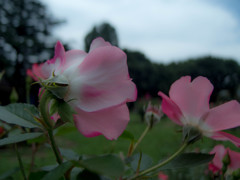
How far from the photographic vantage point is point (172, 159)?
0.19 m

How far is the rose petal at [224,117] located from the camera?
0.59ft

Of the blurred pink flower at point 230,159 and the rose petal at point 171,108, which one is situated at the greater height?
the rose petal at point 171,108

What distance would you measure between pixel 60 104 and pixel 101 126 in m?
0.03

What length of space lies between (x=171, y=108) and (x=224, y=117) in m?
0.04

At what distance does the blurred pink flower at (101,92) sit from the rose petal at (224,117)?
0.07m

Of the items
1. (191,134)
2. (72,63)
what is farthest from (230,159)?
(72,63)

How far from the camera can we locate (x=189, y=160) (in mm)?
184

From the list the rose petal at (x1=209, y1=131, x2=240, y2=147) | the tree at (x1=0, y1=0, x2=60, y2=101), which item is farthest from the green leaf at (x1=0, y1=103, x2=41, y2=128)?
the tree at (x1=0, y1=0, x2=60, y2=101)

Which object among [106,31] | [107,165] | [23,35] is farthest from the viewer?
[106,31]

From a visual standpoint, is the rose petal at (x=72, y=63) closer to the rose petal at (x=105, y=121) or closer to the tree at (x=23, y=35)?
the rose petal at (x=105, y=121)

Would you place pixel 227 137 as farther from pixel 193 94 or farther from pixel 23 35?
pixel 23 35

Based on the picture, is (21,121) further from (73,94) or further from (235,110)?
(235,110)

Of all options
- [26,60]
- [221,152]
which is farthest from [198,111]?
[26,60]

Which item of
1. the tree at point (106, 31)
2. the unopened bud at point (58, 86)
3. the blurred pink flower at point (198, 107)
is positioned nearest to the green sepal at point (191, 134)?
the blurred pink flower at point (198, 107)
